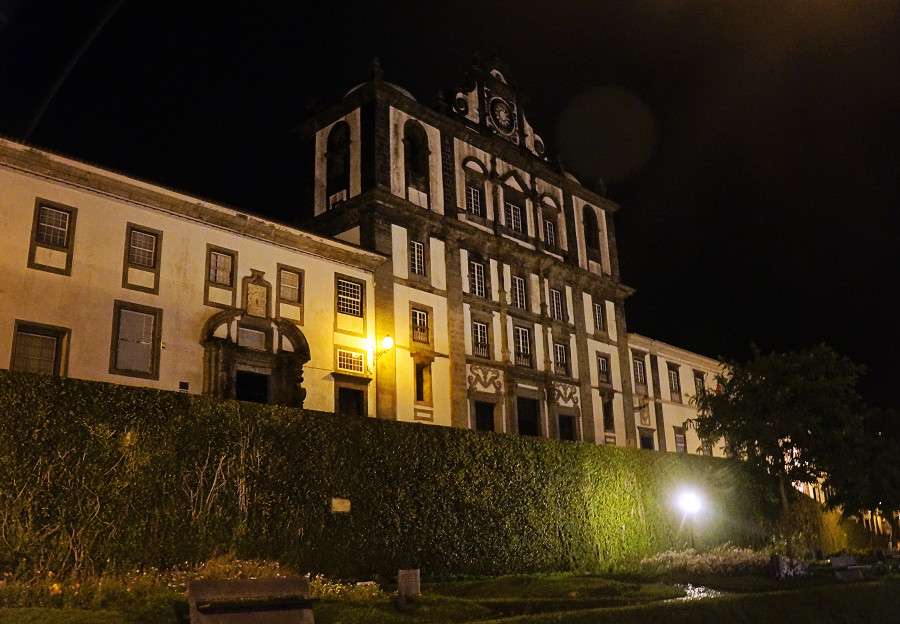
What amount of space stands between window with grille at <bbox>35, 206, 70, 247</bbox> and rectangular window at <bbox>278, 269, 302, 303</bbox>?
7060 mm

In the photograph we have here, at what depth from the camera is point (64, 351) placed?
2181cm

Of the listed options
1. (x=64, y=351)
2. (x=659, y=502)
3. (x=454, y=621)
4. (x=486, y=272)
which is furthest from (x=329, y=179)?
(x=454, y=621)

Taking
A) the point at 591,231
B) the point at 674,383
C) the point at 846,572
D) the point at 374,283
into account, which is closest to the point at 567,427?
the point at 591,231

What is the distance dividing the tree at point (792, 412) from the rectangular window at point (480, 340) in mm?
10260

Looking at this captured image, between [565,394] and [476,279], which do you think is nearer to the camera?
[476,279]

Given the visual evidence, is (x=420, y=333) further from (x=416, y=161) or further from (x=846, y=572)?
(x=846, y=572)

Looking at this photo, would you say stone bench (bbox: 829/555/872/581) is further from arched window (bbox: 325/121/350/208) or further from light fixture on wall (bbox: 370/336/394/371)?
arched window (bbox: 325/121/350/208)

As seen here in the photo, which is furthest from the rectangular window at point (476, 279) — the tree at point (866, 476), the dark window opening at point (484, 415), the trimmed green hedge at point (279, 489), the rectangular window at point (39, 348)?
the rectangular window at point (39, 348)

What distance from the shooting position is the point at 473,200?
120ft

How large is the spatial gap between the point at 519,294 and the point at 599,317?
6619 mm

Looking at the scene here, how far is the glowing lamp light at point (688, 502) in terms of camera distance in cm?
2883

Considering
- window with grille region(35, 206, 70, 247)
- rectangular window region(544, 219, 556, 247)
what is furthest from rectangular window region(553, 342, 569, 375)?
window with grille region(35, 206, 70, 247)

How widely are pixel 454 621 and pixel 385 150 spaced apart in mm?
23510

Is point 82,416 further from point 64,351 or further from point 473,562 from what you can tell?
point 473,562
